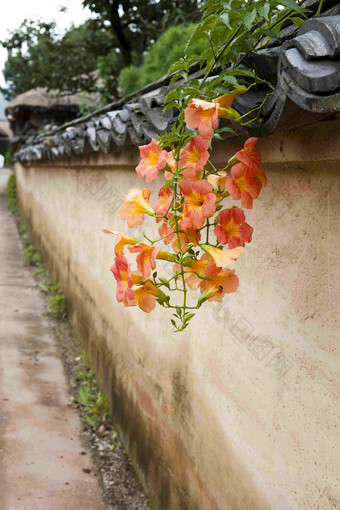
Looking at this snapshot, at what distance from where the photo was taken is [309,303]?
1.75 meters

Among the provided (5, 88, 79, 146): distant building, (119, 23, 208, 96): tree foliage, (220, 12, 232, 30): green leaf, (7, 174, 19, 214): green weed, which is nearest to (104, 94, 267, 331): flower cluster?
(220, 12, 232, 30): green leaf

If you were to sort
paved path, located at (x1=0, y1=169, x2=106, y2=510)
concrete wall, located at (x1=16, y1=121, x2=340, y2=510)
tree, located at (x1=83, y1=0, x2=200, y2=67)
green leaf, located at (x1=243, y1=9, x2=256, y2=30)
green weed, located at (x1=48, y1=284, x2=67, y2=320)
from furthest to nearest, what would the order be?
tree, located at (x1=83, y1=0, x2=200, y2=67), green weed, located at (x1=48, y1=284, x2=67, y2=320), paved path, located at (x1=0, y1=169, x2=106, y2=510), concrete wall, located at (x1=16, y1=121, x2=340, y2=510), green leaf, located at (x1=243, y1=9, x2=256, y2=30)

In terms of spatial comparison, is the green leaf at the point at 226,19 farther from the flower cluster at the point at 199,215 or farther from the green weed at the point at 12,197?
the green weed at the point at 12,197

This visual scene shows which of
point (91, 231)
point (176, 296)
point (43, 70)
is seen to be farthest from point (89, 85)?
point (176, 296)

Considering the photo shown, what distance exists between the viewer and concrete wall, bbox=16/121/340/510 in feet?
5.45

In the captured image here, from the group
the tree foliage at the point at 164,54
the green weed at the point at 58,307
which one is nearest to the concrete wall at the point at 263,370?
the green weed at the point at 58,307

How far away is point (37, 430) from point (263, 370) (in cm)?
281

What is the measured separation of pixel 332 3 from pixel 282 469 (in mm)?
1567

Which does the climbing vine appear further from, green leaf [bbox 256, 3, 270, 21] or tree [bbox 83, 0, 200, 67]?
tree [bbox 83, 0, 200, 67]

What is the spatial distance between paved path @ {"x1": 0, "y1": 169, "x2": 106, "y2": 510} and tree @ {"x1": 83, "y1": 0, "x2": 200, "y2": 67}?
7.00m

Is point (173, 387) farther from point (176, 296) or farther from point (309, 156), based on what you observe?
point (309, 156)

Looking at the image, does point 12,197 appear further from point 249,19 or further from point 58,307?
point 249,19

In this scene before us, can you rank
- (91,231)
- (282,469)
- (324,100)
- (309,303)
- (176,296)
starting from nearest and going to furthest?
(324,100)
(309,303)
(282,469)
(176,296)
(91,231)

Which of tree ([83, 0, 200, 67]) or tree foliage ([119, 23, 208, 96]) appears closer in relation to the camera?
tree foliage ([119, 23, 208, 96])
